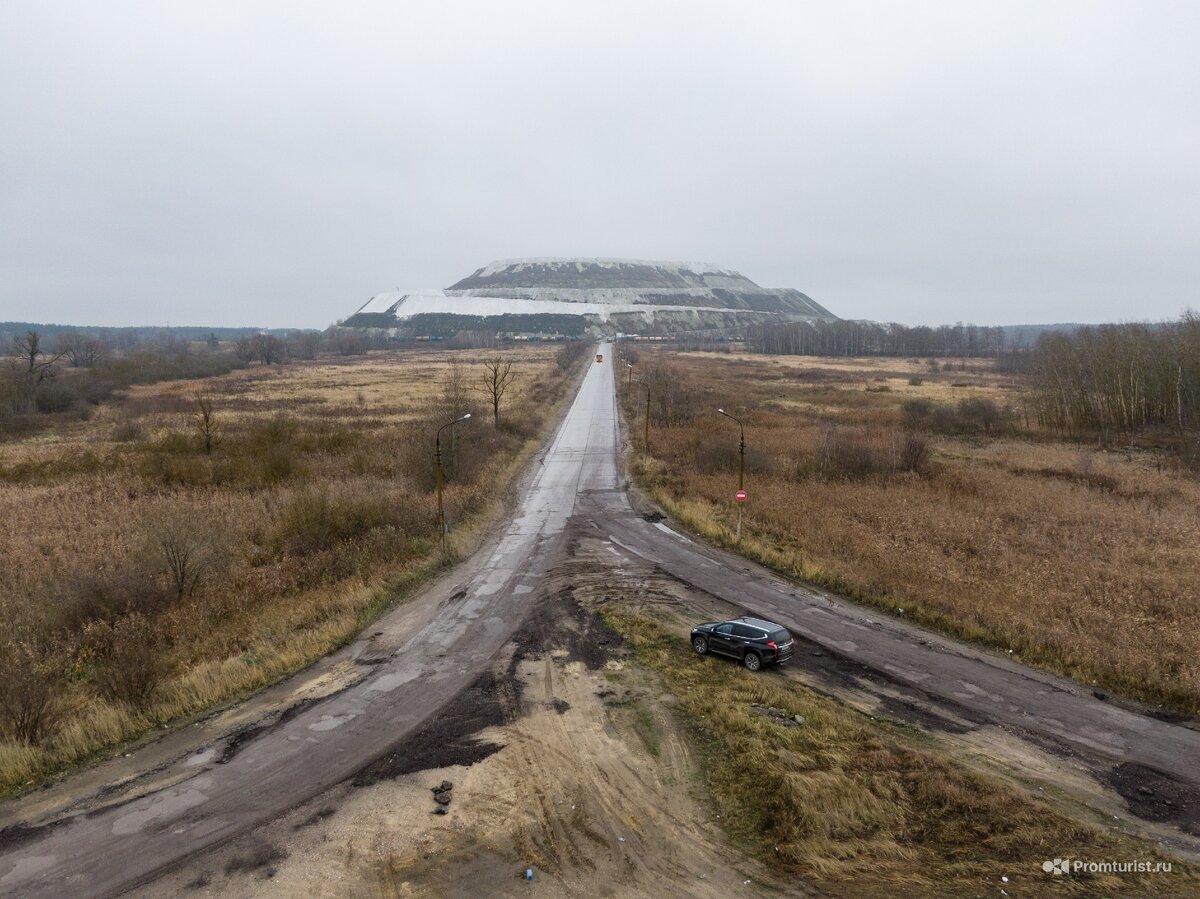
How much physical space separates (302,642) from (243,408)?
2497 inches

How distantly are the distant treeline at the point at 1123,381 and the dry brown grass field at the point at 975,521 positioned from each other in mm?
4014

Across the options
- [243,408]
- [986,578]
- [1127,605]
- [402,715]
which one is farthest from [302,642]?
[243,408]

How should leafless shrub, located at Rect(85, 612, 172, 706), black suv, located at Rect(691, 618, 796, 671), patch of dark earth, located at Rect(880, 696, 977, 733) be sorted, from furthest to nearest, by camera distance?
black suv, located at Rect(691, 618, 796, 671) < leafless shrub, located at Rect(85, 612, 172, 706) < patch of dark earth, located at Rect(880, 696, 977, 733)

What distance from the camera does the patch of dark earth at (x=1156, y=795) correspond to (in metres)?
13.6

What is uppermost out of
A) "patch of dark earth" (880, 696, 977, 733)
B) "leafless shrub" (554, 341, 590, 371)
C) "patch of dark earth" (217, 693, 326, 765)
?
"leafless shrub" (554, 341, 590, 371)

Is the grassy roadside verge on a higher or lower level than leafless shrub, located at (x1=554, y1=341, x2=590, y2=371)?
lower

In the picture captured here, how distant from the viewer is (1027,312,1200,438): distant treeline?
6000 cm

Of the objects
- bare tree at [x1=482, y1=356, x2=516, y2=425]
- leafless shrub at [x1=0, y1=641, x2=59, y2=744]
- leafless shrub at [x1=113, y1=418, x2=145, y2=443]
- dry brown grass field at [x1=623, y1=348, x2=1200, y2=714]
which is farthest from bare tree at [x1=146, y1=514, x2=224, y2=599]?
leafless shrub at [x1=113, y1=418, x2=145, y2=443]

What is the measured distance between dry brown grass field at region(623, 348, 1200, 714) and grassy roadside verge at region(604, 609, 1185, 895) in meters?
7.69

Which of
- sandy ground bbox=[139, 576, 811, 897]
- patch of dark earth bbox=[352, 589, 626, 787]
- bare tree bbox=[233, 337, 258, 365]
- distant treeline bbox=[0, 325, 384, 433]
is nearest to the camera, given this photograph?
sandy ground bbox=[139, 576, 811, 897]

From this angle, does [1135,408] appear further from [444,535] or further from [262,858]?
[262,858]

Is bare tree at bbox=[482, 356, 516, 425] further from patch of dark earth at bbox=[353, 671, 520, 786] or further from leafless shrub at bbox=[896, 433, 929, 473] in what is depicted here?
patch of dark earth at bbox=[353, 671, 520, 786]

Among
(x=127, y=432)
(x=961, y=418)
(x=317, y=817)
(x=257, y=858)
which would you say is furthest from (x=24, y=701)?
(x=961, y=418)

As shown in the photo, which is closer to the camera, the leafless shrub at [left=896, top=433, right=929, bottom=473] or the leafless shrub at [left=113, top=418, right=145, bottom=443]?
the leafless shrub at [left=896, top=433, right=929, bottom=473]
